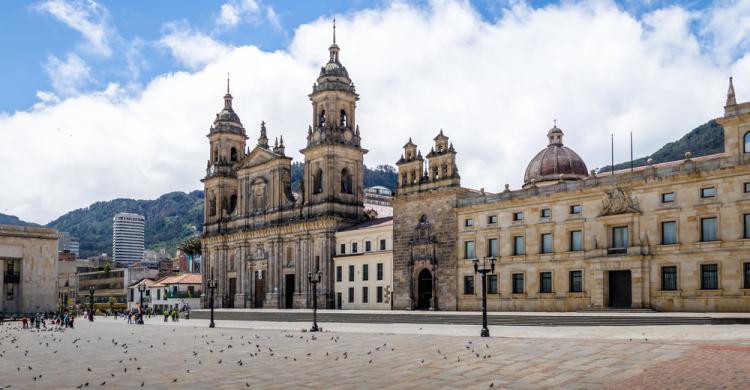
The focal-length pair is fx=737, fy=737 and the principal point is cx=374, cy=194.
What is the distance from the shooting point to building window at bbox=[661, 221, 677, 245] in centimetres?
4203

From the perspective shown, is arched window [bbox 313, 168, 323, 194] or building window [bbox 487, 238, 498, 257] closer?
building window [bbox 487, 238, 498, 257]

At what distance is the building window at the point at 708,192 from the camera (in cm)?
4031

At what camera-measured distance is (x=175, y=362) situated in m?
21.3

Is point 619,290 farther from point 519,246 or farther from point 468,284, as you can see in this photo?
point 468,284

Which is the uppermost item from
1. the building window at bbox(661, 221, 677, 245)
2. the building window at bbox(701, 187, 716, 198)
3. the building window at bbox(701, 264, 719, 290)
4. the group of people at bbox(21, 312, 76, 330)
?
the building window at bbox(701, 187, 716, 198)

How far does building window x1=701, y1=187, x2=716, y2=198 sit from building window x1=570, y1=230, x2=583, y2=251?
7.95 metres

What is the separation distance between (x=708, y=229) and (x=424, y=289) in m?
22.4

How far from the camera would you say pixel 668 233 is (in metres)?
42.3

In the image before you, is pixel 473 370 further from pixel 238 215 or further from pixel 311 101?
pixel 238 215

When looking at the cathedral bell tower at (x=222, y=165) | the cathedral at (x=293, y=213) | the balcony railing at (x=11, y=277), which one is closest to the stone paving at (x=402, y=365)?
the cathedral at (x=293, y=213)

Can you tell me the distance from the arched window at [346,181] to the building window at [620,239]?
99.7ft

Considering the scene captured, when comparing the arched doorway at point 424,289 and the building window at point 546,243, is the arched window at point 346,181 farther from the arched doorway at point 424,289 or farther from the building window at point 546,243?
the building window at point 546,243

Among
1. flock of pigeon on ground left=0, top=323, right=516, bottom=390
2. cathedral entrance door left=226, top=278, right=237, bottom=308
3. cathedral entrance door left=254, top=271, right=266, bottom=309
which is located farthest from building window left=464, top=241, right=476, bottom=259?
cathedral entrance door left=226, top=278, right=237, bottom=308

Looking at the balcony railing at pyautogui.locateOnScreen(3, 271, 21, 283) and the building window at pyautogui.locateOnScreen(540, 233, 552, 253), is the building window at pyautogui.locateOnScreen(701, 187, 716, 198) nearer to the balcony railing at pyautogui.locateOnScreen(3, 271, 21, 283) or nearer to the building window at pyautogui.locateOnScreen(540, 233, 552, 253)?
the building window at pyautogui.locateOnScreen(540, 233, 552, 253)
